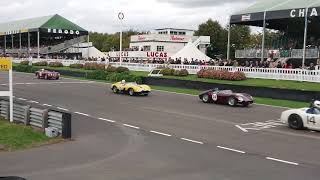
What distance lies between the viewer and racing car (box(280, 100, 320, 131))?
19219 mm

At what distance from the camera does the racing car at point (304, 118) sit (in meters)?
19.2

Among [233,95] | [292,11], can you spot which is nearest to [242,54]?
[292,11]

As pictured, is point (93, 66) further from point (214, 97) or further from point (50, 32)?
point (50, 32)

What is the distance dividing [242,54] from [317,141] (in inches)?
1475

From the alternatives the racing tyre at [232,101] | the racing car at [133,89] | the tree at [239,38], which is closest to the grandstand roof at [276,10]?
the racing tyre at [232,101]

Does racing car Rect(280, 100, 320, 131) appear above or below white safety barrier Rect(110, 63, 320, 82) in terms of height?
below

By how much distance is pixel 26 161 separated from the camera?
1311 centimetres

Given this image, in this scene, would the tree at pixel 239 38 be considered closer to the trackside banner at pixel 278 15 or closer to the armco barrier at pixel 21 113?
the trackside banner at pixel 278 15

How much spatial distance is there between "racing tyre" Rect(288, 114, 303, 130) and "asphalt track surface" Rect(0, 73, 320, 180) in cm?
29

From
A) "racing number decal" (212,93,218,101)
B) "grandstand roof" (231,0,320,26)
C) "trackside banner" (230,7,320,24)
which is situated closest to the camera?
"racing number decal" (212,93,218,101)

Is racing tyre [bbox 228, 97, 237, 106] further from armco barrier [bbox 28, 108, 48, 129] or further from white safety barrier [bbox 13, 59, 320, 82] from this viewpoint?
armco barrier [bbox 28, 108, 48, 129]

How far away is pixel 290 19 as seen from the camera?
48000 mm

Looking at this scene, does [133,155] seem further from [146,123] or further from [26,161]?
[146,123]

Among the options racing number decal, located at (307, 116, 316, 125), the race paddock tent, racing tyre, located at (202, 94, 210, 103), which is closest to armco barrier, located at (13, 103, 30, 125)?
racing number decal, located at (307, 116, 316, 125)
